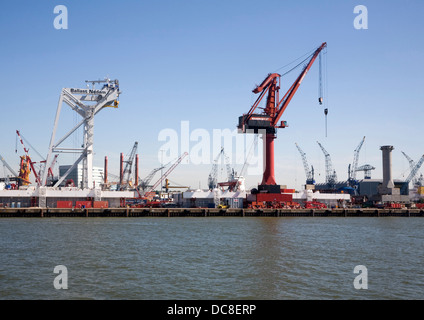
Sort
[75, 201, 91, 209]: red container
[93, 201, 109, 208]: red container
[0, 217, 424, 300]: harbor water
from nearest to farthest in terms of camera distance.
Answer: [0, 217, 424, 300]: harbor water, [75, 201, 91, 209]: red container, [93, 201, 109, 208]: red container

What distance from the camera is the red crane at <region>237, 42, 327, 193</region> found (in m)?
90.7

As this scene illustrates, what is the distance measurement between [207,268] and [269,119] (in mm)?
69062

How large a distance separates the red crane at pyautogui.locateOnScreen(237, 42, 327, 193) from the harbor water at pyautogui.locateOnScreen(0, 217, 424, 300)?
51645mm

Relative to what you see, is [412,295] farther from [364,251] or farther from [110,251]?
[110,251]

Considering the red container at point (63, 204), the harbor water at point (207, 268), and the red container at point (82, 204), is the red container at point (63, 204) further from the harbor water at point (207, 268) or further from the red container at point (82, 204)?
the harbor water at point (207, 268)

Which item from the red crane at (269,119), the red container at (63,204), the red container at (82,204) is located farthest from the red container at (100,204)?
the red crane at (269,119)

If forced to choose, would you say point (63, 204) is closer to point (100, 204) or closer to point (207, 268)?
point (100, 204)

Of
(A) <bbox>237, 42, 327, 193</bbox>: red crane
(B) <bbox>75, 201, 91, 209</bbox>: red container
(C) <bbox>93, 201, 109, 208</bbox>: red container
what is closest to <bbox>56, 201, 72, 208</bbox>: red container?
(B) <bbox>75, 201, 91, 209</bbox>: red container

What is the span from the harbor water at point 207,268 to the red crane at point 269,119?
169 ft

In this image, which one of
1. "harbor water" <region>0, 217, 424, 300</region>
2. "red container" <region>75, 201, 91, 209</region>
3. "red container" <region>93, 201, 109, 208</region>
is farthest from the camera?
"red container" <region>93, 201, 109, 208</region>

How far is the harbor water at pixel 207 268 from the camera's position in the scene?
19.9m

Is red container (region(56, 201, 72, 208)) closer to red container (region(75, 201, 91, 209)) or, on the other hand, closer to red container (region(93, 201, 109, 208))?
red container (region(75, 201, 91, 209))
